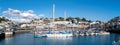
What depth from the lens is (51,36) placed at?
6712 cm

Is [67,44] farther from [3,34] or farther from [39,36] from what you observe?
[3,34]

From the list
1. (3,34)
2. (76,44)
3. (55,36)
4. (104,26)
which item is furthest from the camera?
(104,26)

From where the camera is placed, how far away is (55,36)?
6681cm

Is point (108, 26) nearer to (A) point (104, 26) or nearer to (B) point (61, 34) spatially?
(A) point (104, 26)

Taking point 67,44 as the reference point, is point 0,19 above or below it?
above

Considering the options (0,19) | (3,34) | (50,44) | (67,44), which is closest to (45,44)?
(50,44)

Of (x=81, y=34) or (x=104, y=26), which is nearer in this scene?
(x=81, y=34)

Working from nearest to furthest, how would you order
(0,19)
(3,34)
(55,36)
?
(55,36) < (3,34) < (0,19)

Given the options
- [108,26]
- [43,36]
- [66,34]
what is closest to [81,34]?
[66,34]

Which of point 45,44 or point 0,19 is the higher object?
point 0,19

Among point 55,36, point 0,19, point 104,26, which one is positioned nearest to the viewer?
point 55,36

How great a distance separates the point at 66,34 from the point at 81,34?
7.73m

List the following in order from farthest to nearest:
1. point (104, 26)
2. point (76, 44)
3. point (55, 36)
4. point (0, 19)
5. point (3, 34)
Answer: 1. point (104, 26)
2. point (0, 19)
3. point (3, 34)
4. point (55, 36)
5. point (76, 44)

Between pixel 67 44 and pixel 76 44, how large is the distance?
1685mm
